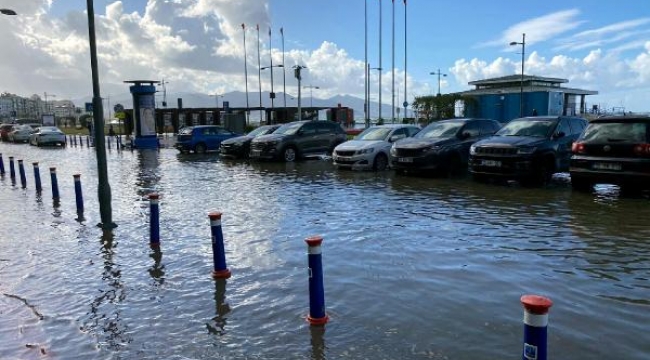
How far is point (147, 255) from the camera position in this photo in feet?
25.1

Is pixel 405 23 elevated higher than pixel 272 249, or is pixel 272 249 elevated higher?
pixel 405 23

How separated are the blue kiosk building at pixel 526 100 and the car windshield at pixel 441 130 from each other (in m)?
45.9

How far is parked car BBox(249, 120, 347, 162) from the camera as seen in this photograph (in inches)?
861

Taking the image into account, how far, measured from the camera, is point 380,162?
17.9 m

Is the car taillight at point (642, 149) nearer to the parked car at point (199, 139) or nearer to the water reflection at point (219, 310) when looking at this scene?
the water reflection at point (219, 310)

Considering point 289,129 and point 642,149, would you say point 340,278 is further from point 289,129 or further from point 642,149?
point 289,129

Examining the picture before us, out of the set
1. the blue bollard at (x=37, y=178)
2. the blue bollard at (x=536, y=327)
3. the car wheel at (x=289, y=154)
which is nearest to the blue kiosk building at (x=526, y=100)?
the car wheel at (x=289, y=154)

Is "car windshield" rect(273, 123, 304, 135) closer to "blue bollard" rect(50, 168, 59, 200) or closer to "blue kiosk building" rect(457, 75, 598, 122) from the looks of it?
"blue bollard" rect(50, 168, 59, 200)

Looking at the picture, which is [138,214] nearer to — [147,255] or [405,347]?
[147,255]

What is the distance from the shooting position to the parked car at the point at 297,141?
21859mm

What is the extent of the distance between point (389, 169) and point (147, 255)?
37.7ft

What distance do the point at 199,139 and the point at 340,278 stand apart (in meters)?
23.3

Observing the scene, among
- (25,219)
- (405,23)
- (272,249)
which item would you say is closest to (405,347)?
(272,249)

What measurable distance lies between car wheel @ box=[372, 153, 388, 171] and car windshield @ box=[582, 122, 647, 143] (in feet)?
23.6
